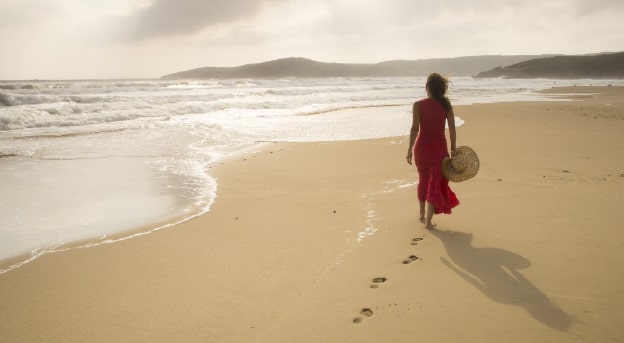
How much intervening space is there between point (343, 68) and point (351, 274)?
152 meters

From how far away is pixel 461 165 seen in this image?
14.1 ft

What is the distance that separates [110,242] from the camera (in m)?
3.93

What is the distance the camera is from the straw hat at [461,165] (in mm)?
4238

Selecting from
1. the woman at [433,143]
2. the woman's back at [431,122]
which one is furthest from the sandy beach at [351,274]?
the woman's back at [431,122]

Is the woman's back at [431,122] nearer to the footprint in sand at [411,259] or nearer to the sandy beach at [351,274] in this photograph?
the sandy beach at [351,274]

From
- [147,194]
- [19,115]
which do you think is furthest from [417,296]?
[19,115]

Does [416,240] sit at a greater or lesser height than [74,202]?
lesser

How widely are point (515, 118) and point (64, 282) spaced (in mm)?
14279

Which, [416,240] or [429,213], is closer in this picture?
[416,240]

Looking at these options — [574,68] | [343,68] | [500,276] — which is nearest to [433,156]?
[500,276]

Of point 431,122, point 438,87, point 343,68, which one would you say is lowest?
point 431,122

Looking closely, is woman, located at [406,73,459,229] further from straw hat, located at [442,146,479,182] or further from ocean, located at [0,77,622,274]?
ocean, located at [0,77,622,274]

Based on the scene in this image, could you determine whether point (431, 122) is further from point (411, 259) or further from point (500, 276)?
point (500, 276)

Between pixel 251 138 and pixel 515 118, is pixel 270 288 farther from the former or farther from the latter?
pixel 515 118
